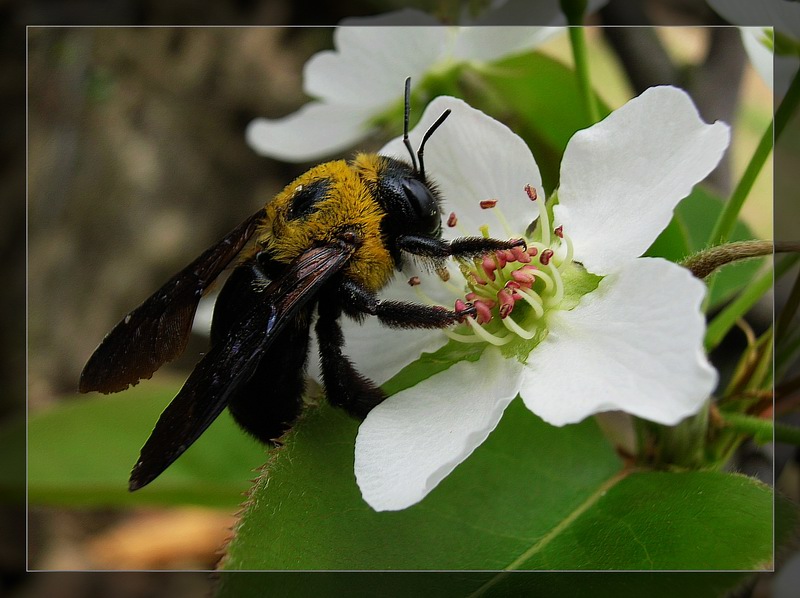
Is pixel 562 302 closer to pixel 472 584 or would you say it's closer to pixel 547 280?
pixel 547 280

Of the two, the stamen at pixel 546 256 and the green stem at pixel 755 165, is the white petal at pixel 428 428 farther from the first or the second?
the green stem at pixel 755 165

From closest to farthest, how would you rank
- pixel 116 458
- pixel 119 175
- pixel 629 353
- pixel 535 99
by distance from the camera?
pixel 629 353, pixel 535 99, pixel 116 458, pixel 119 175

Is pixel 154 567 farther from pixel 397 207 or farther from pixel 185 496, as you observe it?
pixel 397 207

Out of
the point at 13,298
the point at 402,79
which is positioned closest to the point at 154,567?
the point at 13,298

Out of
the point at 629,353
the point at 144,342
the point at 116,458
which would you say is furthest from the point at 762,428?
the point at 116,458

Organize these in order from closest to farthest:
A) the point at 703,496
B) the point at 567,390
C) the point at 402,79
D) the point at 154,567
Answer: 1. the point at 567,390
2. the point at 703,496
3. the point at 402,79
4. the point at 154,567

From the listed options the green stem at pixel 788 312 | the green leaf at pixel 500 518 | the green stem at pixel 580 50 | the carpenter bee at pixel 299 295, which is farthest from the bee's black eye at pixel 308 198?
the green stem at pixel 788 312
